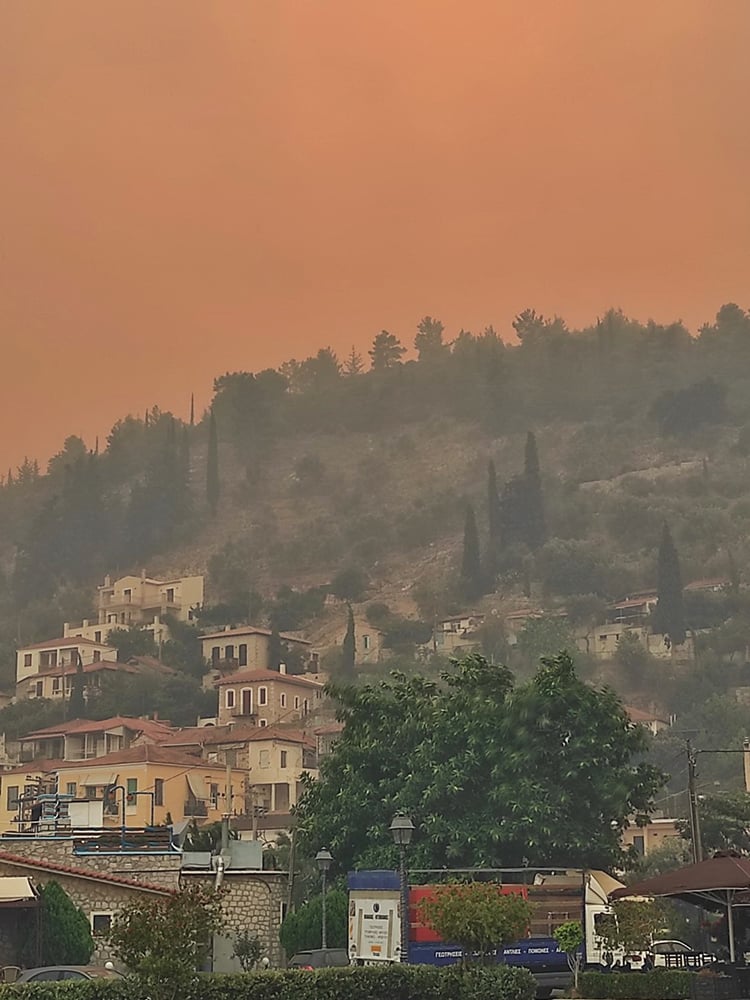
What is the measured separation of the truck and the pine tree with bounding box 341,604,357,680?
106749 mm

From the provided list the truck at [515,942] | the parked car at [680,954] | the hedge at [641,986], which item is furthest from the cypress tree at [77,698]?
the hedge at [641,986]

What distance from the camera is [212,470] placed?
179 metres

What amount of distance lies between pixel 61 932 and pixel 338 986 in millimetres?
10211

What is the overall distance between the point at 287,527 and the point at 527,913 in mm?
150419

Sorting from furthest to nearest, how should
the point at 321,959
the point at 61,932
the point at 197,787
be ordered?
the point at 197,787 → the point at 321,959 → the point at 61,932

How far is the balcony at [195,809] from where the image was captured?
8819 cm

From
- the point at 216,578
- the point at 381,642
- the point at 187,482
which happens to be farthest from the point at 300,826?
the point at 187,482

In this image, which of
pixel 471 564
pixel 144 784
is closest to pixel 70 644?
pixel 471 564

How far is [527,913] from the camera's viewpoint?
2062cm

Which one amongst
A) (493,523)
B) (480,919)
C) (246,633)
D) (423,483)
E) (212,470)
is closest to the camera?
(480,919)

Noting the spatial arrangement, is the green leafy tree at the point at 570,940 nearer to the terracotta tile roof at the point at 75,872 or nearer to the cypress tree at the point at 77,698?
the terracotta tile roof at the point at 75,872

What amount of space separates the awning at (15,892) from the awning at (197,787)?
6675 cm

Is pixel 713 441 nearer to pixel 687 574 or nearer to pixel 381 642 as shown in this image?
pixel 687 574

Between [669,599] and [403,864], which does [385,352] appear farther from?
[403,864]
